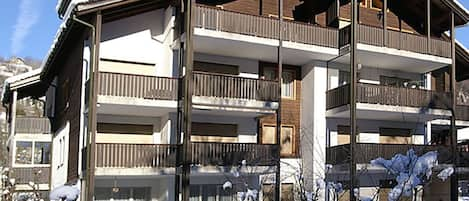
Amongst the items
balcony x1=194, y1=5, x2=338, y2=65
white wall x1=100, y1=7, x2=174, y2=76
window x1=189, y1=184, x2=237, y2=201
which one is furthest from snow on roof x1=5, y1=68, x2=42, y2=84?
window x1=189, y1=184, x2=237, y2=201

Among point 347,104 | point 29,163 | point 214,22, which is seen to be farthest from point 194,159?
point 29,163

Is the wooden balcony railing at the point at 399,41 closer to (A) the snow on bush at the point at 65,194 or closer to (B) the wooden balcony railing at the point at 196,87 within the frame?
(B) the wooden balcony railing at the point at 196,87

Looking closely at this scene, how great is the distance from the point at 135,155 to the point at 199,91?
280cm

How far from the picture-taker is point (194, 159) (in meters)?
19.8

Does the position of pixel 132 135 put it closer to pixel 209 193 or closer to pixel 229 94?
pixel 209 193

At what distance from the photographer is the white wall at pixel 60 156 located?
2327 cm

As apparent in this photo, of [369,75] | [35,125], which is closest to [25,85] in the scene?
[35,125]

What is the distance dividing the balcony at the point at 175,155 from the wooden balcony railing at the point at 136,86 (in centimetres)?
153

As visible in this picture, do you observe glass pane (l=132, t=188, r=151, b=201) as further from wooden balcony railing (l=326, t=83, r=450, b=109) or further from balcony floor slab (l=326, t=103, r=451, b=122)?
wooden balcony railing (l=326, t=83, r=450, b=109)

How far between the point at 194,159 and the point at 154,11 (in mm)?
5223

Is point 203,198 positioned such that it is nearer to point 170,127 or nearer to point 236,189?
point 236,189

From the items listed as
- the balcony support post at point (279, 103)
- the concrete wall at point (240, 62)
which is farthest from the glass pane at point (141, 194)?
the concrete wall at point (240, 62)

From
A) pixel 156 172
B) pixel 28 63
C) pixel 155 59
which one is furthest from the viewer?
pixel 28 63

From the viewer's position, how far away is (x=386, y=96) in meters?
22.9
